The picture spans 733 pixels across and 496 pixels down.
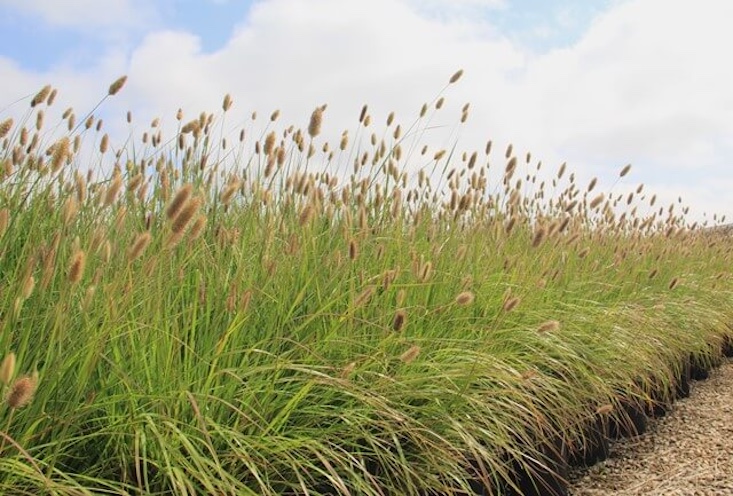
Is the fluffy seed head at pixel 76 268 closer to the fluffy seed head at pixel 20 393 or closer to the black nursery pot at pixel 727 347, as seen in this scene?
the fluffy seed head at pixel 20 393

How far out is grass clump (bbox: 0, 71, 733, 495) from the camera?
1.60 metres

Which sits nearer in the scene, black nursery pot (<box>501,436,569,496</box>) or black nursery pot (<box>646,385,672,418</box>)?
black nursery pot (<box>501,436,569,496</box>)

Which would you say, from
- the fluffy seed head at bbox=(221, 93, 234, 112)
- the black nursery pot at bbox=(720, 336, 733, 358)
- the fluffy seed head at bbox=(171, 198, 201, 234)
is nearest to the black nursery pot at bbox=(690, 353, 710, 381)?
the black nursery pot at bbox=(720, 336, 733, 358)

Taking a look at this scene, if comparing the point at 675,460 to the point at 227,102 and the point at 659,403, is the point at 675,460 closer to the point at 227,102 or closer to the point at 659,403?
the point at 659,403

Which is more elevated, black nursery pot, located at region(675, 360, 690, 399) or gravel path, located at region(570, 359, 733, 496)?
black nursery pot, located at region(675, 360, 690, 399)

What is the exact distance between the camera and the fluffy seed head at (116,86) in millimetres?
2203

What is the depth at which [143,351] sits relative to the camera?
179 centimetres

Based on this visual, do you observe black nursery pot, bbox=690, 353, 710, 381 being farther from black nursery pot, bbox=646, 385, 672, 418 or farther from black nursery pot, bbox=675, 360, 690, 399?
black nursery pot, bbox=646, 385, 672, 418

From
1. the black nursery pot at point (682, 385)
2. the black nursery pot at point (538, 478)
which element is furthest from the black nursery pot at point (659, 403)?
the black nursery pot at point (538, 478)

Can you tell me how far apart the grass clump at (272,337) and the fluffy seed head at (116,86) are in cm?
19

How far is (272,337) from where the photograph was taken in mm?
2299

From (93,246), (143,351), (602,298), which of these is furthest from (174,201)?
(602,298)

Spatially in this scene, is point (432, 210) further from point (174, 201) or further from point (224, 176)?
point (174, 201)

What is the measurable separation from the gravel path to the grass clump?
0.84 ft
